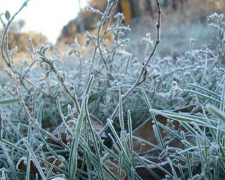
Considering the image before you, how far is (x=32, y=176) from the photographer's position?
75 centimetres

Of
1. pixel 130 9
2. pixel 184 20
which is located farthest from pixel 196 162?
pixel 130 9

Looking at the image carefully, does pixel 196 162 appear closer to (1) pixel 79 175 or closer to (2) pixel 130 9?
(1) pixel 79 175

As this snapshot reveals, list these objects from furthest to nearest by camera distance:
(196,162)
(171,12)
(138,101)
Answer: (171,12), (138,101), (196,162)

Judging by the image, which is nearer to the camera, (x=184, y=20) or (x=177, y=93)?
(x=177, y=93)

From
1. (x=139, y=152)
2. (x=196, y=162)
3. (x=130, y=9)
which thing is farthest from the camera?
(x=130, y=9)

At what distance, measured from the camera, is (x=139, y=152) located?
0.74m

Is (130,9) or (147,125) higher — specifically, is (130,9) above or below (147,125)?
above

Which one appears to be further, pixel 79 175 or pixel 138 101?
pixel 138 101

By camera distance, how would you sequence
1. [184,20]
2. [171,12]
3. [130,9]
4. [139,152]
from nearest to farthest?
[139,152] < [184,20] < [171,12] < [130,9]

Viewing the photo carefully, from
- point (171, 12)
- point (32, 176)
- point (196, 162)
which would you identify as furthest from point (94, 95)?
point (171, 12)

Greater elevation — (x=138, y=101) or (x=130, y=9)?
(x=130, y=9)

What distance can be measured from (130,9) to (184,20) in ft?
22.1

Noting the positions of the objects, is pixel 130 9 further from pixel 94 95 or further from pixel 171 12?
pixel 94 95

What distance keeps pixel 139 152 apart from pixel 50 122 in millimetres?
421
